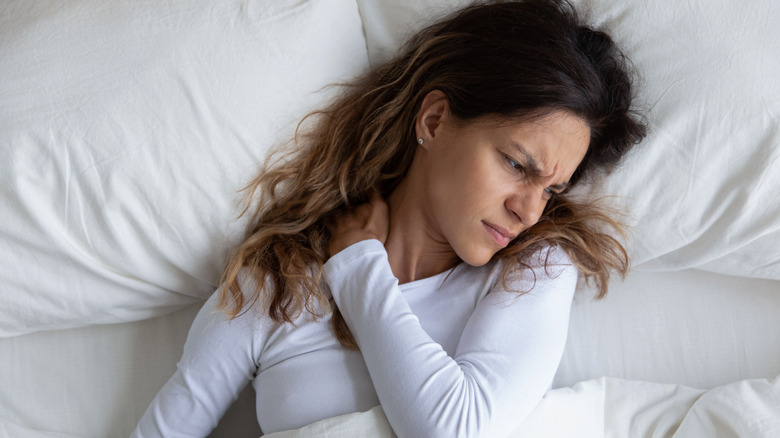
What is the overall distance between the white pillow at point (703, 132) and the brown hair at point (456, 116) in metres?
0.04

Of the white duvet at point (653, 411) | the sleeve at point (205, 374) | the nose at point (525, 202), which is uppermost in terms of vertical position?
the nose at point (525, 202)

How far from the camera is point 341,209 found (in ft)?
3.86

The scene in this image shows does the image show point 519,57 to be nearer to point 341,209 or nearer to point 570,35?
point 570,35

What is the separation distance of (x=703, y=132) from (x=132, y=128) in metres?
0.87

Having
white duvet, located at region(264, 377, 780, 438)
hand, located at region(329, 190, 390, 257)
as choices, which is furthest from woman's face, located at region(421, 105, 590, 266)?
white duvet, located at region(264, 377, 780, 438)

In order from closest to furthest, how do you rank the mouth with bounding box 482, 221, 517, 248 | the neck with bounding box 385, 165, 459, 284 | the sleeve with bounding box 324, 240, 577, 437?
the sleeve with bounding box 324, 240, 577, 437
the mouth with bounding box 482, 221, 517, 248
the neck with bounding box 385, 165, 459, 284

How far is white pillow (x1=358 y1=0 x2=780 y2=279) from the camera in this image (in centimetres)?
103

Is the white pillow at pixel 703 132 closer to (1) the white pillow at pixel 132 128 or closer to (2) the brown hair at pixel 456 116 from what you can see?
(2) the brown hair at pixel 456 116

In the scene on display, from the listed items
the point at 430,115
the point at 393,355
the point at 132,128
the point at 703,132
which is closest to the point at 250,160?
the point at 132,128

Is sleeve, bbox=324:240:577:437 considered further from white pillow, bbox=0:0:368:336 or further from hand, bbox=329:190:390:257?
white pillow, bbox=0:0:368:336

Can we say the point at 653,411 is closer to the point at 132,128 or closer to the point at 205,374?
the point at 205,374

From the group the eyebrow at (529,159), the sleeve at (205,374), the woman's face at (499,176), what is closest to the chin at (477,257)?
the woman's face at (499,176)

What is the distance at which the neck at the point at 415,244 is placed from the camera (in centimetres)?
110

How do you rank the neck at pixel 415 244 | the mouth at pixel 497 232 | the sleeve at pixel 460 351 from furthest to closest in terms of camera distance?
the neck at pixel 415 244 → the mouth at pixel 497 232 → the sleeve at pixel 460 351
